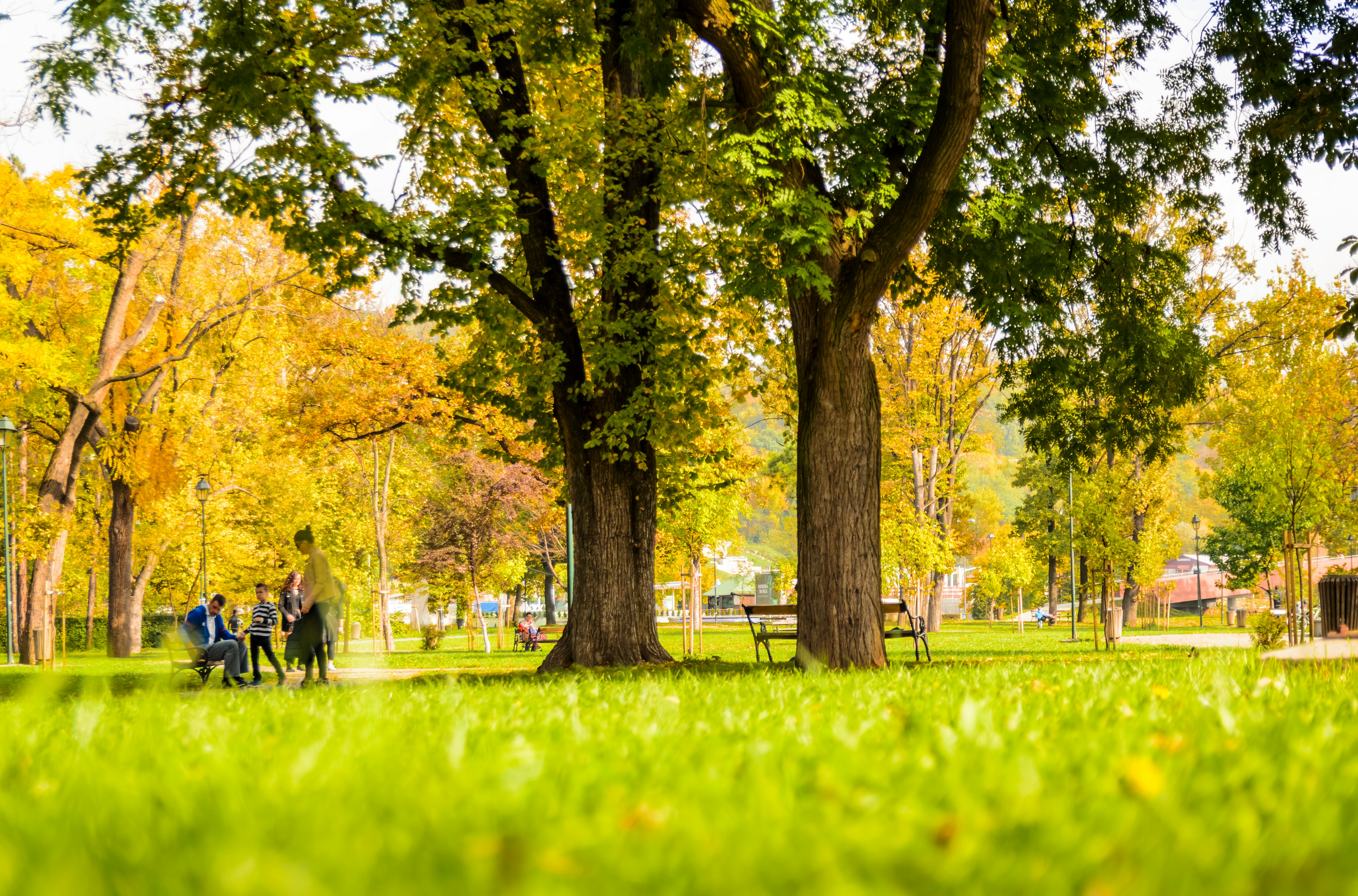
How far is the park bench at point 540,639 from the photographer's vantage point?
39541mm

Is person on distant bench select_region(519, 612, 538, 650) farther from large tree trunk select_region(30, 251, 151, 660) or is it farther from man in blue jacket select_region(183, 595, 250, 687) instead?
man in blue jacket select_region(183, 595, 250, 687)

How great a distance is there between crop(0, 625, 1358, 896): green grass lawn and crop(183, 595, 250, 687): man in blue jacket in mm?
13799

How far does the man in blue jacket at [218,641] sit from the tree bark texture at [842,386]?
9824mm

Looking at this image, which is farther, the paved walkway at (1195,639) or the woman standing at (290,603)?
the paved walkway at (1195,639)

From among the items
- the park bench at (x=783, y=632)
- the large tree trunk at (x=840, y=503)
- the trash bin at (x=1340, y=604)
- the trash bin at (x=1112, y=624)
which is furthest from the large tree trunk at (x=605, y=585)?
the trash bin at (x=1112, y=624)

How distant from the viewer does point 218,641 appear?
18844 mm

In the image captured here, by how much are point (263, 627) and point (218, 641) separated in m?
1.23

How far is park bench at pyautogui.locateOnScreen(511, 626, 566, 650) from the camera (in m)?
39.5

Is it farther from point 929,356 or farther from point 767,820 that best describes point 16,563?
point 767,820

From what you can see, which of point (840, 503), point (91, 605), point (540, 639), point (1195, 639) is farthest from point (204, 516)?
point (1195, 639)

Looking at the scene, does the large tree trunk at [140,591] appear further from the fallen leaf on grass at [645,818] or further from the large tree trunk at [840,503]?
the fallen leaf on grass at [645,818]

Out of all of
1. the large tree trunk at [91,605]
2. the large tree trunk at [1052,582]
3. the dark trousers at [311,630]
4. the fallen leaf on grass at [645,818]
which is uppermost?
the fallen leaf on grass at [645,818]

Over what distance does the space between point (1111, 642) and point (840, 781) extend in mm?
26781

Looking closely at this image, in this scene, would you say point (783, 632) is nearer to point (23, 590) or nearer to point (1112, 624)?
point (1112, 624)
